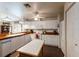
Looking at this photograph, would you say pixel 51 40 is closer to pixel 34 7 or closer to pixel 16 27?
pixel 34 7

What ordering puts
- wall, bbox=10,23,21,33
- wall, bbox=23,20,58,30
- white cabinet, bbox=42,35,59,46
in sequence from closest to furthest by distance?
white cabinet, bbox=42,35,59,46
wall, bbox=23,20,58,30
wall, bbox=10,23,21,33

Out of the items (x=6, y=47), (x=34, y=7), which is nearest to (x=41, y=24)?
(x=34, y=7)

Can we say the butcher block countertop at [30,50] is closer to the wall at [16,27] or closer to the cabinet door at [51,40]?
the cabinet door at [51,40]

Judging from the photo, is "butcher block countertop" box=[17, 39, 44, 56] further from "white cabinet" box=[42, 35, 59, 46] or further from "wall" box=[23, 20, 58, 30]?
"wall" box=[23, 20, 58, 30]

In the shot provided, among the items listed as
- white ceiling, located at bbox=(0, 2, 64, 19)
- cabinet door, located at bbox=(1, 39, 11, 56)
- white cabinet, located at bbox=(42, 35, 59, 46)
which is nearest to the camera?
cabinet door, located at bbox=(1, 39, 11, 56)

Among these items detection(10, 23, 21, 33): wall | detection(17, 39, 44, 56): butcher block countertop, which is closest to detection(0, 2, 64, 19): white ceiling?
detection(17, 39, 44, 56): butcher block countertop

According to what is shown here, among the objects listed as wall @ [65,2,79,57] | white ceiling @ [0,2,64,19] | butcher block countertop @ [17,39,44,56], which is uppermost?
white ceiling @ [0,2,64,19]

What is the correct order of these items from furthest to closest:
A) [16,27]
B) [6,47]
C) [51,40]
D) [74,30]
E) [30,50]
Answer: [16,27], [51,40], [6,47], [74,30], [30,50]

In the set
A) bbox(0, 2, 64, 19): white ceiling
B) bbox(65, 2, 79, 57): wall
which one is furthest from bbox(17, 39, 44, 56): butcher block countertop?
bbox(0, 2, 64, 19): white ceiling

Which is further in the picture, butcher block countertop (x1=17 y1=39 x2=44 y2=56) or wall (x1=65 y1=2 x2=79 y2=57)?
wall (x1=65 y1=2 x2=79 y2=57)

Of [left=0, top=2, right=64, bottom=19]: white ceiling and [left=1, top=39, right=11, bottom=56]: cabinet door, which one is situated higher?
[left=0, top=2, right=64, bottom=19]: white ceiling

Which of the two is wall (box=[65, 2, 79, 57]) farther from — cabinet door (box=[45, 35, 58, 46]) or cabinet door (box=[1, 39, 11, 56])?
Answer: cabinet door (box=[45, 35, 58, 46])

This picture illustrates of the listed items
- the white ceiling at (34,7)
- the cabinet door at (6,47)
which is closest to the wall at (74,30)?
the white ceiling at (34,7)

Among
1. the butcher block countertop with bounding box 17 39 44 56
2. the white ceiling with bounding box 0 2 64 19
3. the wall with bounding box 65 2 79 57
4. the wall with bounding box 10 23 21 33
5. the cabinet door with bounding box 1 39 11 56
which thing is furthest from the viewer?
the wall with bounding box 10 23 21 33
